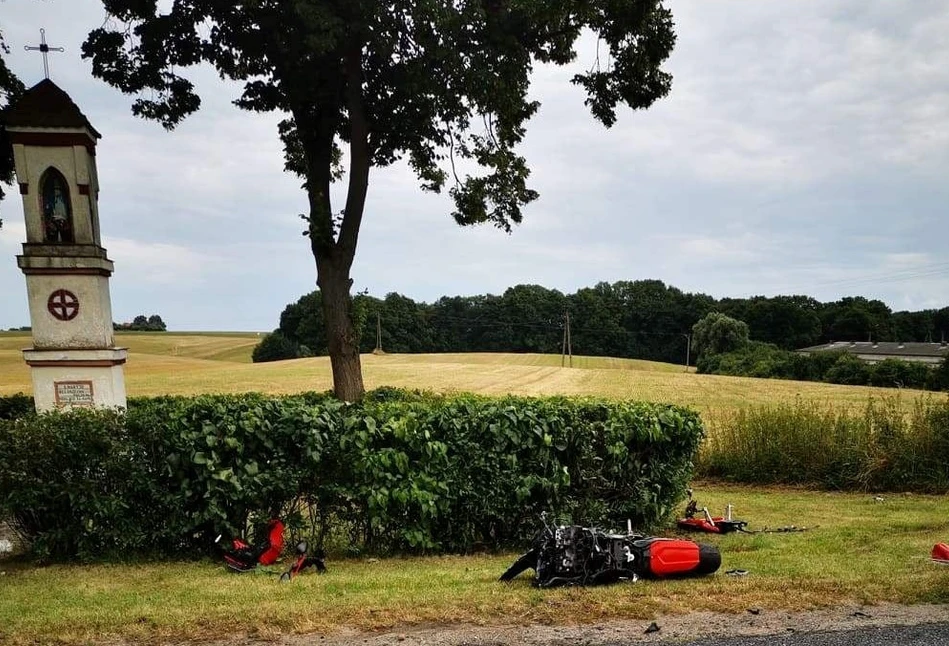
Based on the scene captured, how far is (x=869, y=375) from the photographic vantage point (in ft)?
160

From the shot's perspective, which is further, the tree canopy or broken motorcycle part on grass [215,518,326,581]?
the tree canopy

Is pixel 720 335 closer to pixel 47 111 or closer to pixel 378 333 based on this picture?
pixel 378 333

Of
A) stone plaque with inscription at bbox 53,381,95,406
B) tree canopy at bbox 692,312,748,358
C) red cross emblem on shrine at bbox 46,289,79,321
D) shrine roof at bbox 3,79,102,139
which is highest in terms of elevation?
shrine roof at bbox 3,79,102,139

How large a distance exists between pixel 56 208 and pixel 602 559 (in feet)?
29.6

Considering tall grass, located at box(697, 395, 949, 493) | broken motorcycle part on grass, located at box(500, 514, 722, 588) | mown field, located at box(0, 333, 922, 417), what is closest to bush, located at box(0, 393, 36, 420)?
broken motorcycle part on grass, located at box(500, 514, 722, 588)

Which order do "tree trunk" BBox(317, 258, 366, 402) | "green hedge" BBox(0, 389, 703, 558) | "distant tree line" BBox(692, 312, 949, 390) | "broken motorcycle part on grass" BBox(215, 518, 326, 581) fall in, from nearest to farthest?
"broken motorcycle part on grass" BBox(215, 518, 326, 581)
"green hedge" BBox(0, 389, 703, 558)
"tree trunk" BBox(317, 258, 366, 402)
"distant tree line" BBox(692, 312, 949, 390)

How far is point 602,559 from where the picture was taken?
5.03 metres

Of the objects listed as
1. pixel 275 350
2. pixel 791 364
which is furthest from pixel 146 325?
pixel 791 364

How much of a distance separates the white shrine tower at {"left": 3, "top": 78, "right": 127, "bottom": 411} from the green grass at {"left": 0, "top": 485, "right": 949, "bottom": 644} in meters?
3.47

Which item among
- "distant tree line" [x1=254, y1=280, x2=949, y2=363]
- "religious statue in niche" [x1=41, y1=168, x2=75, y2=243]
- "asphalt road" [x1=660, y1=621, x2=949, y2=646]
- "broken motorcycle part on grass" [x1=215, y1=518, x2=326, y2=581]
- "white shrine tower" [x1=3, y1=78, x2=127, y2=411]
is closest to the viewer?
"asphalt road" [x1=660, y1=621, x2=949, y2=646]

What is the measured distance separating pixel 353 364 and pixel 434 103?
565 centimetres

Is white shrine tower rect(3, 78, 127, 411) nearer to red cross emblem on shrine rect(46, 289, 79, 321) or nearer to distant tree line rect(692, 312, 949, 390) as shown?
red cross emblem on shrine rect(46, 289, 79, 321)

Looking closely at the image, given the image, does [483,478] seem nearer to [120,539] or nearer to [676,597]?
[676,597]

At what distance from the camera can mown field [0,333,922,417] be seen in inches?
1390
